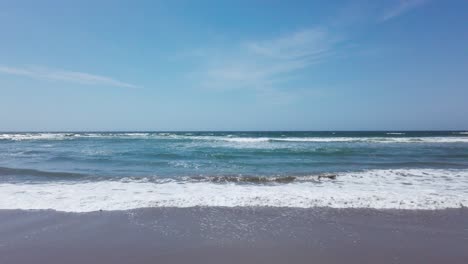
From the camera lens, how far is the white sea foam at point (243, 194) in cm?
641

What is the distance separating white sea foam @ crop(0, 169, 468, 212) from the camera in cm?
641

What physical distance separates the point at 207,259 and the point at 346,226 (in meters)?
2.52

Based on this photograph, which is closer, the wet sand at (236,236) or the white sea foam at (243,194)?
the wet sand at (236,236)

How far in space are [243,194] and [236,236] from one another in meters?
2.93

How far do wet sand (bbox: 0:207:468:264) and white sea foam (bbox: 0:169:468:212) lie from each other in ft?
1.57

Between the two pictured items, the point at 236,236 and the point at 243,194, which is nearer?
the point at 236,236

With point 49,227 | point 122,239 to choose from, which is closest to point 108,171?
point 49,227

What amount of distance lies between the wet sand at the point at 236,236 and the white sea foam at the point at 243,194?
1.57 feet

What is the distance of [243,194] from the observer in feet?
24.5

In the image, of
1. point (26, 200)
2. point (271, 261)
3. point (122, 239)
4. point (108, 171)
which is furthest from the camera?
point (108, 171)

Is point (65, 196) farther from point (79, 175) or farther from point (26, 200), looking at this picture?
point (79, 175)

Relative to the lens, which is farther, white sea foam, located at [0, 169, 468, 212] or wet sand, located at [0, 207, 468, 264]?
white sea foam, located at [0, 169, 468, 212]

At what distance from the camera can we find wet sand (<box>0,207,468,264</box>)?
3.84m

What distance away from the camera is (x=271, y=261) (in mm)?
3680
